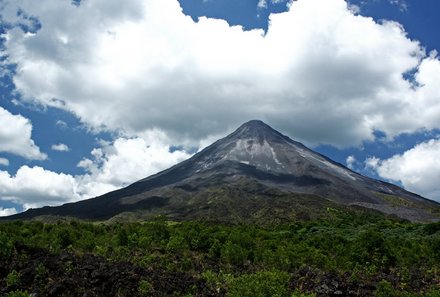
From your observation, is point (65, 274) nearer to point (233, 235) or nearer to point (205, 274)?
point (205, 274)

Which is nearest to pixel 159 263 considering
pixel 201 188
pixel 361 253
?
pixel 361 253

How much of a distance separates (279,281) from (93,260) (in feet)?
22.2

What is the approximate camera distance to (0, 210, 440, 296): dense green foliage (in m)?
12.9

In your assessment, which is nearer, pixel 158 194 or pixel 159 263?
pixel 159 263

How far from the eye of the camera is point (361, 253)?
71.9 feet

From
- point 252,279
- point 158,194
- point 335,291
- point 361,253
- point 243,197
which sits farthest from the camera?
point 158,194

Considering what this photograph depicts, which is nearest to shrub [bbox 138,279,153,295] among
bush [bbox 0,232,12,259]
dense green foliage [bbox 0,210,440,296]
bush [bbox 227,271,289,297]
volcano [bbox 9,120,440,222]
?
dense green foliage [bbox 0,210,440,296]

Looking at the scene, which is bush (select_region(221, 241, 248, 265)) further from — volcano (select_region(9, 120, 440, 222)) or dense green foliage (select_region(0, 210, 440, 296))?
volcano (select_region(9, 120, 440, 222))

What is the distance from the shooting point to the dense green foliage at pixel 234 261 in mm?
12914

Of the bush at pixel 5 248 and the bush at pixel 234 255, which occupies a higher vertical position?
the bush at pixel 5 248

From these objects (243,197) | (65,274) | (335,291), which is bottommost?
(335,291)

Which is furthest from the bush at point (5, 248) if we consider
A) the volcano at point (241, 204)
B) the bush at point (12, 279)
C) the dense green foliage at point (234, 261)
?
the volcano at point (241, 204)

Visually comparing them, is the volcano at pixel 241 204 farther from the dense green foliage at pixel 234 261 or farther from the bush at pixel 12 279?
the bush at pixel 12 279

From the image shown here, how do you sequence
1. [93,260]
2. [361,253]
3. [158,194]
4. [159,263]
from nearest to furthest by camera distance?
[93,260], [159,263], [361,253], [158,194]
